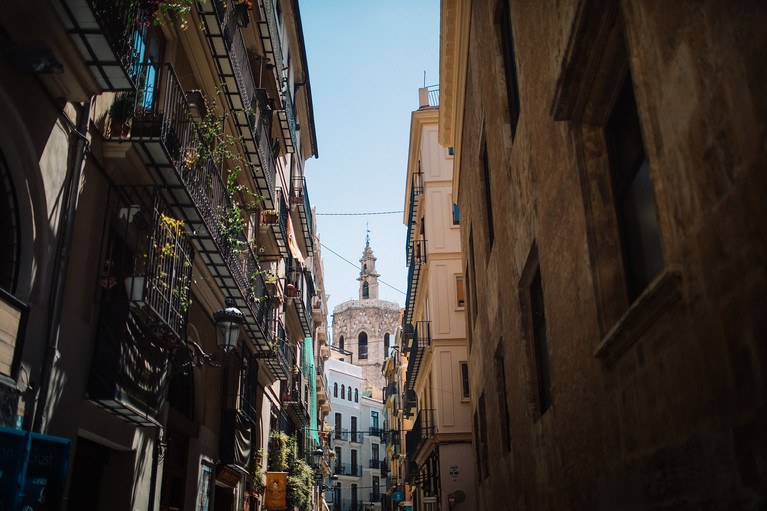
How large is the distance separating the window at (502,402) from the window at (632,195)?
259 inches

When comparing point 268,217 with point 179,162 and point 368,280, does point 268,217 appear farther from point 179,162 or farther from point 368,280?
point 368,280

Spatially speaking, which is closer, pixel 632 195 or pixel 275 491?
pixel 632 195

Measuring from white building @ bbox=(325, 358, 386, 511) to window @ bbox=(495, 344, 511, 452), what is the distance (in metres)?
62.5

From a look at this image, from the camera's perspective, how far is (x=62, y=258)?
7.31 meters

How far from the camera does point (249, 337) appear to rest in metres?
16.8

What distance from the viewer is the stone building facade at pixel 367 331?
310ft

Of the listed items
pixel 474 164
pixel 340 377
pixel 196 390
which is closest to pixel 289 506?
pixel 196 390

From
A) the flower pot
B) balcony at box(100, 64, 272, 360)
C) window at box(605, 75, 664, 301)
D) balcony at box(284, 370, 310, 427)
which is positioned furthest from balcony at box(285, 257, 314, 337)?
window at box(605, 75, 664, 301)

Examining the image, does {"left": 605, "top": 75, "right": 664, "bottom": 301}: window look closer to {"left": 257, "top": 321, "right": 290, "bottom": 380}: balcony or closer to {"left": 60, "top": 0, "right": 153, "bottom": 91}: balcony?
{"left": 60, "top": 0, "right": 153, "bottom": 91}: balcony

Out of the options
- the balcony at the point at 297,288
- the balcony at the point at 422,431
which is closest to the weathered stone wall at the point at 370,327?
the balcony at the point at 422,431

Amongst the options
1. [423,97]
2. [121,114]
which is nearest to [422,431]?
[423,97]

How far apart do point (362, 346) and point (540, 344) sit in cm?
8790

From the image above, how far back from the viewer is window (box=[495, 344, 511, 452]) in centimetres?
1181

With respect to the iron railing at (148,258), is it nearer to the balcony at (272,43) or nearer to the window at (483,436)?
the window at (483,436)
